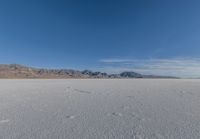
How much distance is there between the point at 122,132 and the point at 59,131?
115cm

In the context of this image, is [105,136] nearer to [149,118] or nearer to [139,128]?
[139,128]

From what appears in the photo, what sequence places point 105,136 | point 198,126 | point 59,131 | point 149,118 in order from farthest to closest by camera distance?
point 149,118 → point 198,126 → point 59,131 → point 105,136

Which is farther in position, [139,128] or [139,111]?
[139,111]

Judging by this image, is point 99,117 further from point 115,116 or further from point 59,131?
point 59,131

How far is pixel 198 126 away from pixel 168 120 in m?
0.63

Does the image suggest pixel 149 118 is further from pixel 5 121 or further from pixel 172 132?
pixel 5 121

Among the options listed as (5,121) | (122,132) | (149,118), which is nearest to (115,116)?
(149,118)

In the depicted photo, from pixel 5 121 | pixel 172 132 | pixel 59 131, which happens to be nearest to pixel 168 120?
pixel 172 132

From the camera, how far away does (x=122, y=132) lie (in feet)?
10.7

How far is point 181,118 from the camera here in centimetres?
421

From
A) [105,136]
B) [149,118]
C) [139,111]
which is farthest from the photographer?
[139,111]

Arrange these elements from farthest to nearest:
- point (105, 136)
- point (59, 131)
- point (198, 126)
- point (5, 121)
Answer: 1. point (5, 121)
2. point (198, 126)
3. point (59, 131)
4. point (105, 136)

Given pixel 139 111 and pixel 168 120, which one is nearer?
pixel 168 120

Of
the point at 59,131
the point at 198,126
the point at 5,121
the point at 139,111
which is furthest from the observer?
the point at 139,111
